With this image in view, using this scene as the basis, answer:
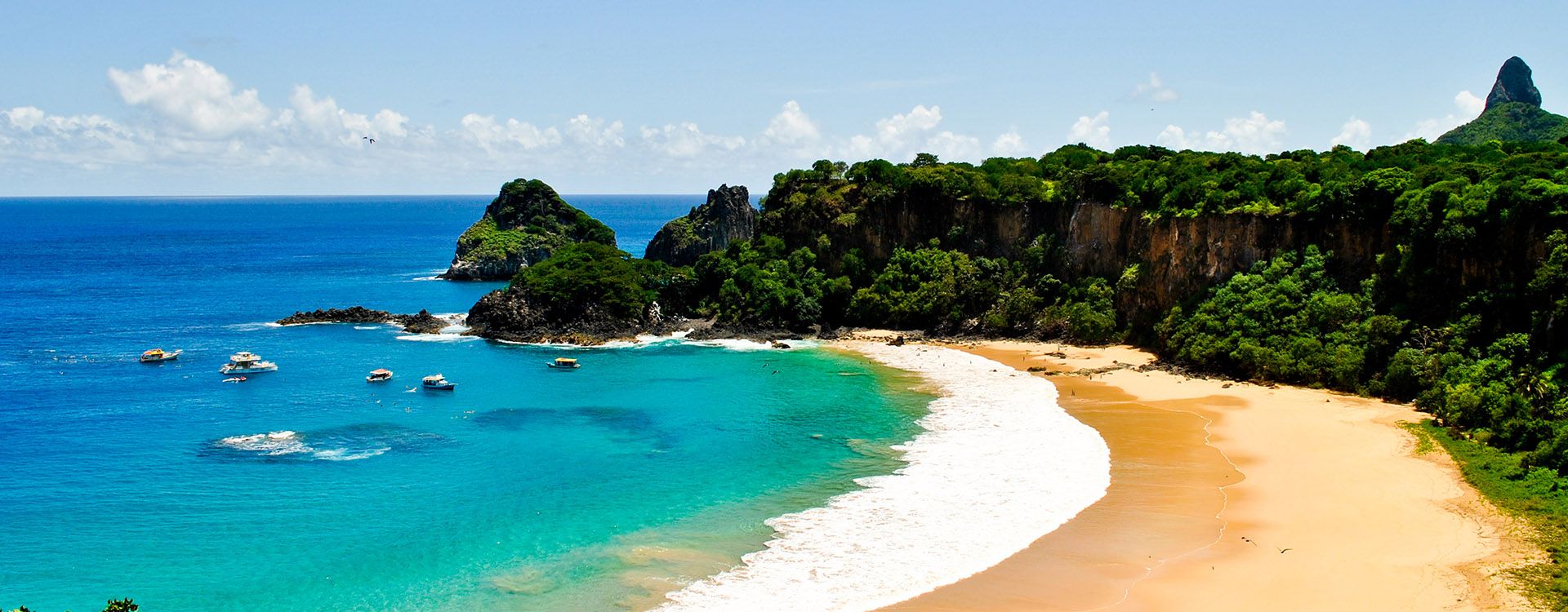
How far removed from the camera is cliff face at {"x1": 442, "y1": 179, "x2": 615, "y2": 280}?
119000 mm

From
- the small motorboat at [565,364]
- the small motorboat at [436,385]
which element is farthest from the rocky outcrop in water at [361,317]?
the small motorboat at [436,385]

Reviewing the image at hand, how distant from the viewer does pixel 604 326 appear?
248 ft

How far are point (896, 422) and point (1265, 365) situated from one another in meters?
20.8

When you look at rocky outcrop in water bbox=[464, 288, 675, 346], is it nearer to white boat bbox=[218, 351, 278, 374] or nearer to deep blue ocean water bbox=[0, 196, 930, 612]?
deep blue ocean water bbox=[0, 196, 930, 612]

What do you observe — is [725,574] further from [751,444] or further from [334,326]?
[334,326]

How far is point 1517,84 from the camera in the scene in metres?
119

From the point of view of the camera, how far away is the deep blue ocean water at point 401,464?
30.8m

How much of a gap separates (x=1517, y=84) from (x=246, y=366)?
444ft

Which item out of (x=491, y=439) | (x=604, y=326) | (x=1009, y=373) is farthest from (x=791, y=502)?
(x=604, y=326)

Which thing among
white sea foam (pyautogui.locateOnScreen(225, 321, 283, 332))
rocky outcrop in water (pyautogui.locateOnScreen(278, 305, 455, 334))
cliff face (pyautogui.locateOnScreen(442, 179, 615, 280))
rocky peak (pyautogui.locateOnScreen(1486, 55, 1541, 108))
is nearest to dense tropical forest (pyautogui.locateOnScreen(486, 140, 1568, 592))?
rocky outcrop in water (pyautogui.locateOnScreen(278, 305, 455, 334))

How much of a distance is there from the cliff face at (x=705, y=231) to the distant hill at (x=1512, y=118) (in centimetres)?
7499

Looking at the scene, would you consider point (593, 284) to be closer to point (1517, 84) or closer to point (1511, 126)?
point (1511, 126)

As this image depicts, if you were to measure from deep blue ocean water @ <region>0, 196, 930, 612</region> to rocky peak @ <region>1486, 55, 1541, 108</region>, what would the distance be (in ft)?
329

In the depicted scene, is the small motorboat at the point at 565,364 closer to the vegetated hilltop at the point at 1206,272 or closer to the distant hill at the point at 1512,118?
the vegetated hilltop at the point at 1206,272
